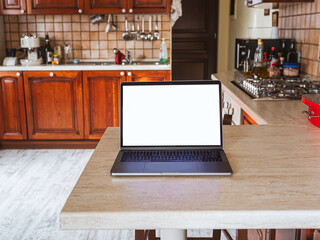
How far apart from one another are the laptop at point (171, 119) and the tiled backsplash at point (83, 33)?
310cm

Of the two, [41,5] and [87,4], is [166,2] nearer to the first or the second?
[87,4]

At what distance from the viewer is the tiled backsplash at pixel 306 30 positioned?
2.70 metres

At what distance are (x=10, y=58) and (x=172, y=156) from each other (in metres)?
3.27

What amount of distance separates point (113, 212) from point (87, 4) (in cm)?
334

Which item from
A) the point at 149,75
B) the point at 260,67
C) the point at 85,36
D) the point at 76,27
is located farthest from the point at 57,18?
the point at 260,67

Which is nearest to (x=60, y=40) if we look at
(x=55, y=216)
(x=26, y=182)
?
(x=26, y=182)

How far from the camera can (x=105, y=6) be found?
380 cm

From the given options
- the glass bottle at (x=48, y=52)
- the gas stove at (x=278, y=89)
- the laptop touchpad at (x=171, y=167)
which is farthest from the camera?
the glass bottle at (x=48, y=52)

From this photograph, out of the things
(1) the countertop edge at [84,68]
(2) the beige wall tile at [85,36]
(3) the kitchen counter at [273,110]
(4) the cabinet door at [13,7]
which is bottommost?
(3) the kitchen counter at [273,110]

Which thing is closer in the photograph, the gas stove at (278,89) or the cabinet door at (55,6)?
the gas stove at (278,89)

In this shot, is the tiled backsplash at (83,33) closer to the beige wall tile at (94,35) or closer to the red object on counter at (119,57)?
the beige wall tile at (94,35)

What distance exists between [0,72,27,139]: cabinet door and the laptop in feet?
9.47

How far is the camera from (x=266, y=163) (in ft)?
3.46

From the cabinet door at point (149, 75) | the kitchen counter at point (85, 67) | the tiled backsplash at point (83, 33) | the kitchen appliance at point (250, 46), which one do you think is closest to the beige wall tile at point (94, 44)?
the tiled backsplash at point (83, 33)
